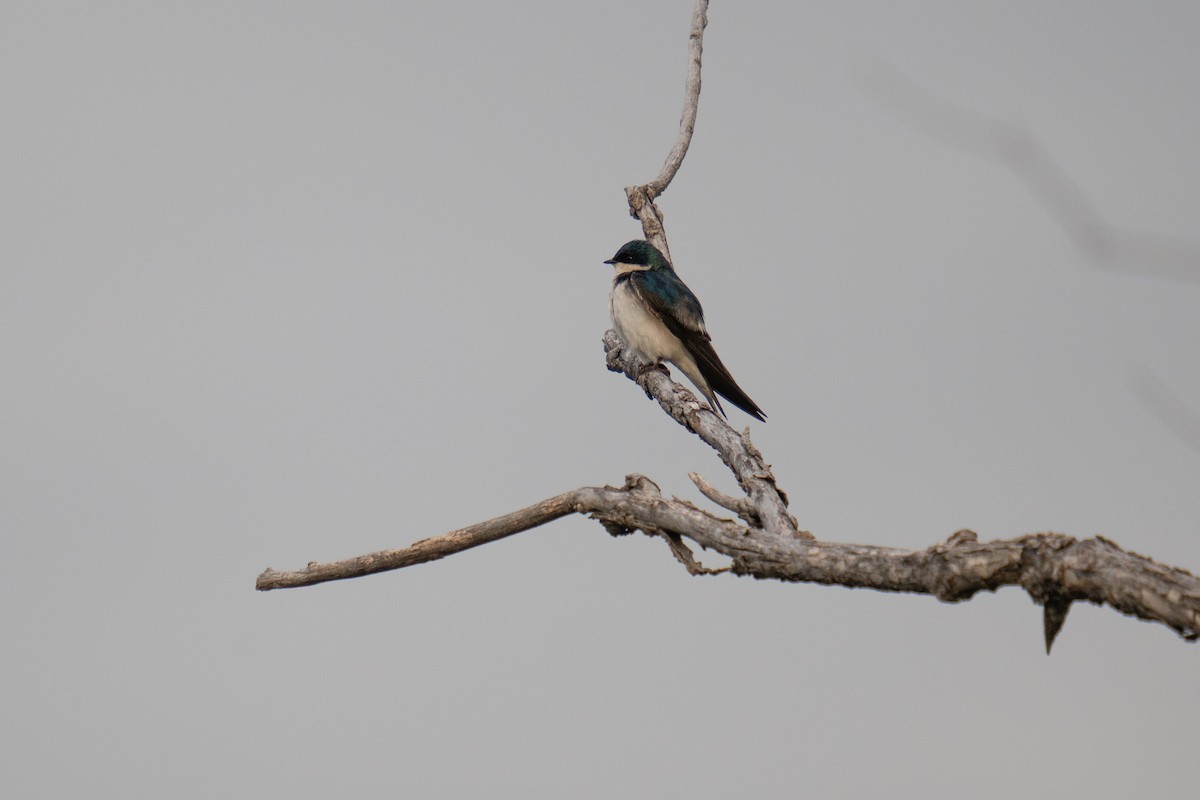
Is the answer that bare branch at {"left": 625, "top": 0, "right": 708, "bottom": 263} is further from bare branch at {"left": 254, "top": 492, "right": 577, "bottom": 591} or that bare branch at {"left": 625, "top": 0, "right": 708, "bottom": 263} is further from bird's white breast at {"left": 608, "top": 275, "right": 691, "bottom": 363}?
bare branch at {"left": 254, "top": 492, "right": 577, "bottom": 591}

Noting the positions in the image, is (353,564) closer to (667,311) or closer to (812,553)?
(812,553)

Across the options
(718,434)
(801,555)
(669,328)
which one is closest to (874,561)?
(801,555)

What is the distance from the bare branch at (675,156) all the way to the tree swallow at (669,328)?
173 millimetres

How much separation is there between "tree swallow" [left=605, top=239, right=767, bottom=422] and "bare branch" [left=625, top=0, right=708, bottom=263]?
173 mm

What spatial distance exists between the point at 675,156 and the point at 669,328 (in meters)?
1.19

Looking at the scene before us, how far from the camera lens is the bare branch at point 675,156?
24.7 ft

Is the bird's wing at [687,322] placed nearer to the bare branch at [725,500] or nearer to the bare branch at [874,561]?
the bare branch at [725,500]

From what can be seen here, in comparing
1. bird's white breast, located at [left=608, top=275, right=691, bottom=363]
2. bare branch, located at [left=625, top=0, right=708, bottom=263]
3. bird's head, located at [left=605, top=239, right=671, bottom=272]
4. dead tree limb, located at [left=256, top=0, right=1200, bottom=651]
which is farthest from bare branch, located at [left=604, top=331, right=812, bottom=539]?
bare branch, located at [left=625, top=0, right=708, bottom=263]

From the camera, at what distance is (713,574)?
407 centimetres

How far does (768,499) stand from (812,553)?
0.99 meters

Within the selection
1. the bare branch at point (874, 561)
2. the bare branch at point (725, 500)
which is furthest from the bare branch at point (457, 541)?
the bare branch at point (725, 500)

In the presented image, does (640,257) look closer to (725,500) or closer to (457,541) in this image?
(725,500)

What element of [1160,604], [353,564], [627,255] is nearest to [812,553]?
[1160,604]

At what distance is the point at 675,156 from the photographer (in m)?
7.75
